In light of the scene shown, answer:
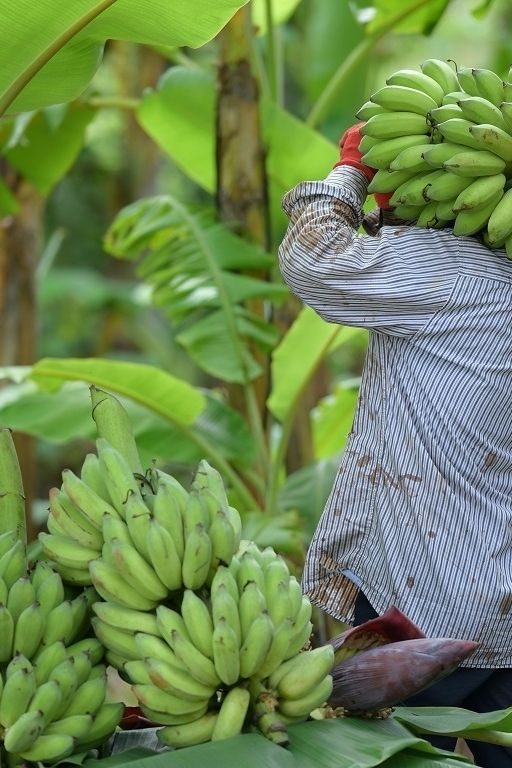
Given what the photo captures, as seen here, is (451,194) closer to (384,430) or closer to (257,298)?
(384,430)

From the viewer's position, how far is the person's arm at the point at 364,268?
1610 mm

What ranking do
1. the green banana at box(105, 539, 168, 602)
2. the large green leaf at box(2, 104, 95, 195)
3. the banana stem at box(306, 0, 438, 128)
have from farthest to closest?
the large green leaf at box(2, 104, 95, 195) → the banana stem at box(306, 0, 438, 128) → the green banana at box(105, 539, 168, 602)

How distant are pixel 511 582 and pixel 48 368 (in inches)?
58.2

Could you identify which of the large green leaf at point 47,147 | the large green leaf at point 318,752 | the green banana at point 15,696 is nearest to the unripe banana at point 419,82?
the large green leaf at point 318,752

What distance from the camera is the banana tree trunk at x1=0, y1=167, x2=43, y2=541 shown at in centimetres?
421

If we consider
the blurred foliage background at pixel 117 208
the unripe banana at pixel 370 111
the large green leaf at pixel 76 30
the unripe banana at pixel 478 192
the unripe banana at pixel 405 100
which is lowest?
the blurred foliage background at pixel 117 208

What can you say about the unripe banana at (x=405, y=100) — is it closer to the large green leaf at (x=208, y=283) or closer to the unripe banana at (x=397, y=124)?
the unripe banana at (x=397, y=124)

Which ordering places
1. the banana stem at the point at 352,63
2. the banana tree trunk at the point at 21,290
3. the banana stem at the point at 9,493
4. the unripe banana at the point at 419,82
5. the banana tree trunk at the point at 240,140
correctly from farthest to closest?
the banana tree trunk at the point at 21,290, the banana stem at the point at 352,63, the banana tree trunk at the point at 240,140, the unripe banana at the point at 419,82, the banana stem at the point at 9,493

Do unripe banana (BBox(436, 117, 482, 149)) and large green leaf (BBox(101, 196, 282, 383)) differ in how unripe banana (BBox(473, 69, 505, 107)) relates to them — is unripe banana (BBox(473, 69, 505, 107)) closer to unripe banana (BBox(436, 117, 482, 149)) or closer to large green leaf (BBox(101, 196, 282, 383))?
unripe banana (BBox(436, 117, 482, 149))

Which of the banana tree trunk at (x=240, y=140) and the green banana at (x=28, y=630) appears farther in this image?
the banana tree trunk at (x=240, y=140)

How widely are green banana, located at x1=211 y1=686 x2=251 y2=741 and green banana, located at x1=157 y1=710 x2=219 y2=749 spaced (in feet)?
0.04

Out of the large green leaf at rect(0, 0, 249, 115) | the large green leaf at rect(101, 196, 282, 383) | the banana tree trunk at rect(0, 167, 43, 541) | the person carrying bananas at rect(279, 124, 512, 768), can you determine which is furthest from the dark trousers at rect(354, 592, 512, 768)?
the banana tree trunk at rect(0, 167, 43, 541)

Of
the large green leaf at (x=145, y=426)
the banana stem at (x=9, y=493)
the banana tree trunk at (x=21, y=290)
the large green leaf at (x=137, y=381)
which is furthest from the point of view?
the banana tree trunk at (x=21, y=290)

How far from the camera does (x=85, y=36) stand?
6.19 ft
